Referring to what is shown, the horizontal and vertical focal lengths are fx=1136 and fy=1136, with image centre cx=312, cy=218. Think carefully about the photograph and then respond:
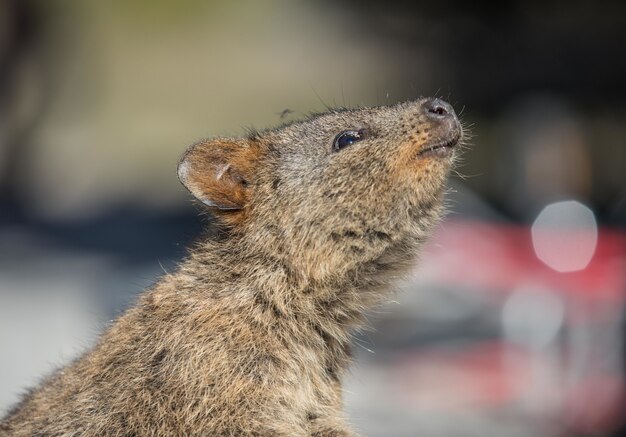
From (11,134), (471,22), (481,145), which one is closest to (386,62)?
(471,22)

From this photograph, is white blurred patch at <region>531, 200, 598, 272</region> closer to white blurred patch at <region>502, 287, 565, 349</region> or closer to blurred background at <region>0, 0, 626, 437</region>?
blurred background at <region>0, 0, 626, 437</region>

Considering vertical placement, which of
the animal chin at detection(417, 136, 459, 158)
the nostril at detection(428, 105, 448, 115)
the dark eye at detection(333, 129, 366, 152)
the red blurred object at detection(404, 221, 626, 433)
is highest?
the nostril at detection(428, 105, 448, 115)

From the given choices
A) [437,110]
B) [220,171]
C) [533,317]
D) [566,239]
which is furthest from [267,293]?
[566,239]

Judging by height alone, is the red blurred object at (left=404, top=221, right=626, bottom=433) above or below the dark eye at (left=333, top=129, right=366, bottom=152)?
below

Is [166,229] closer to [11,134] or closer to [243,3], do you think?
[11,134]

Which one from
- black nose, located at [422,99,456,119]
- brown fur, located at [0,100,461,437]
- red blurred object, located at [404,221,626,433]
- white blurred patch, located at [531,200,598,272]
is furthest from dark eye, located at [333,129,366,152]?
white blurred patch, located at [531,200,598,272]

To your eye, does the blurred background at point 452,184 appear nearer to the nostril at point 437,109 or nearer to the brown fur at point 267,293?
the brown fur at point 267,293

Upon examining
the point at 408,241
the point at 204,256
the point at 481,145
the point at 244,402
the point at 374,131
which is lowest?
the point at 244,402
